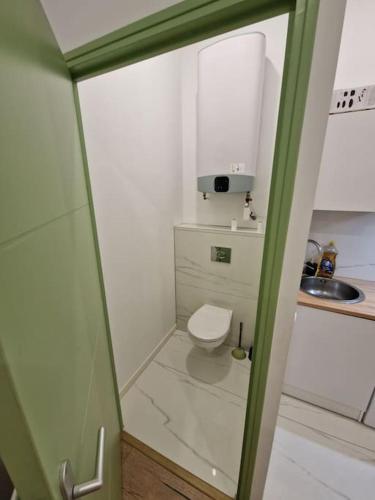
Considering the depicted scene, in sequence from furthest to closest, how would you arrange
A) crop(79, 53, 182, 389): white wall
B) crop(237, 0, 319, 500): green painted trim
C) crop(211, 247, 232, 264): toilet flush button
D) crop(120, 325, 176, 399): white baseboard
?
crop(211, 247, 232, 264): toilet flush button < crop(120, 325, 176, 399): white baseboard < crop(79, 53, 182, 389): white wall < crop(237, 0, 319, 500): green painted trim

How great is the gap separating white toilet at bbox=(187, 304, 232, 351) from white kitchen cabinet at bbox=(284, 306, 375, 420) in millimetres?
516

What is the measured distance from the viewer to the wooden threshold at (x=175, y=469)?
3.48ft

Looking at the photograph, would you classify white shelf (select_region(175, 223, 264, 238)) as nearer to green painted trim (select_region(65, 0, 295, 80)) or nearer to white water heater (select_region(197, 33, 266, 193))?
white water heater (select_region(197, 33, 266, 193))

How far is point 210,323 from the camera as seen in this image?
5.81 ft

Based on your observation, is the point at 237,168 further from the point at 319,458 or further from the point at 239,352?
the point at 319,458

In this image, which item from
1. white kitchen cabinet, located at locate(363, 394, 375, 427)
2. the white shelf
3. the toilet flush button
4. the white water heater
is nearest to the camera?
white kitchen cabinet, located at locate(363, 394, 375, 427)

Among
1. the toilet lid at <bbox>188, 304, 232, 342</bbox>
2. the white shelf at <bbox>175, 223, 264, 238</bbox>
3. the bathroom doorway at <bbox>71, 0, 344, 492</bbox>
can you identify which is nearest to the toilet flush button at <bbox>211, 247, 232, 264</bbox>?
the bathroom doorway at <bbox>71, 0, 344, 492</bbox>

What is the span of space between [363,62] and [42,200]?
208 centimetres

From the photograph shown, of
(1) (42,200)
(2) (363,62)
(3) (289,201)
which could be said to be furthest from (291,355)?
(2) (363,62)

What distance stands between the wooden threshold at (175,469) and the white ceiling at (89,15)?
1914 millimetres

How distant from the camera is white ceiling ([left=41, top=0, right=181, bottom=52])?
57 centimetres

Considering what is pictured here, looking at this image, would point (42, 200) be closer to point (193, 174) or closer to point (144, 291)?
point (144, 291)

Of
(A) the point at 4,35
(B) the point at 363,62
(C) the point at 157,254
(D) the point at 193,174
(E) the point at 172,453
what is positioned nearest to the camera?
(A) the point at 4,35

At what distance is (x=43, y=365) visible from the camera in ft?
1.24
